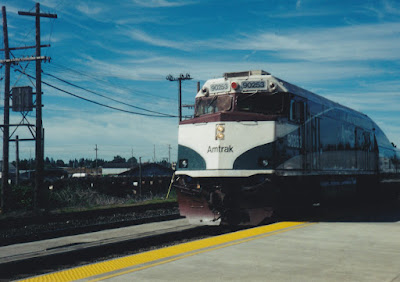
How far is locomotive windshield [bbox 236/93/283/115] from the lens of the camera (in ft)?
39.0

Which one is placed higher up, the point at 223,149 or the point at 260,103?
the point at 260,103

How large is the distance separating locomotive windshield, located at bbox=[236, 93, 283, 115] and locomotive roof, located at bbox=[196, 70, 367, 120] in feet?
0.45

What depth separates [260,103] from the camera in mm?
12055

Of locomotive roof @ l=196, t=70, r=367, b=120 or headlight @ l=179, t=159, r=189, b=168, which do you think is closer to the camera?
locomotive roof @ l=196, t=70, r=367, b=120

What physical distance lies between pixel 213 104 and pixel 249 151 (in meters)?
1.83

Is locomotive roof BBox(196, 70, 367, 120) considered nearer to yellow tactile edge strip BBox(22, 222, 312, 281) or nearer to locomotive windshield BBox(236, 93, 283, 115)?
locomotive windshield BBox(236, 93, 283, 115)

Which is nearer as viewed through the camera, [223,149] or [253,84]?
[223,149]

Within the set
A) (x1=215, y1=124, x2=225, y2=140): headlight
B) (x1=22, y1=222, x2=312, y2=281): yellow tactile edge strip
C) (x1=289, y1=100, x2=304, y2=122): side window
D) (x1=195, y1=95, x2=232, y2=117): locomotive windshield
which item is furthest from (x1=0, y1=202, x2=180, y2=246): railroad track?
(x1=289, y1=100, x2=304, y2=122): side window

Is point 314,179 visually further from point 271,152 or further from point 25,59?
point 25,59

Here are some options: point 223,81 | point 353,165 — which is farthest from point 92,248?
point 353,165

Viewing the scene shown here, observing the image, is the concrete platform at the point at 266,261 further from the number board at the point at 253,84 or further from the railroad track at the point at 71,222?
the railroad track at the point at 71,222

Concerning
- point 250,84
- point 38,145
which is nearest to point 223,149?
point 250,84

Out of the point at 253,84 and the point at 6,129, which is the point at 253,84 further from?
the point at 6,129

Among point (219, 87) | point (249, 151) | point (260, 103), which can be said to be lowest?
point (249, 151)
